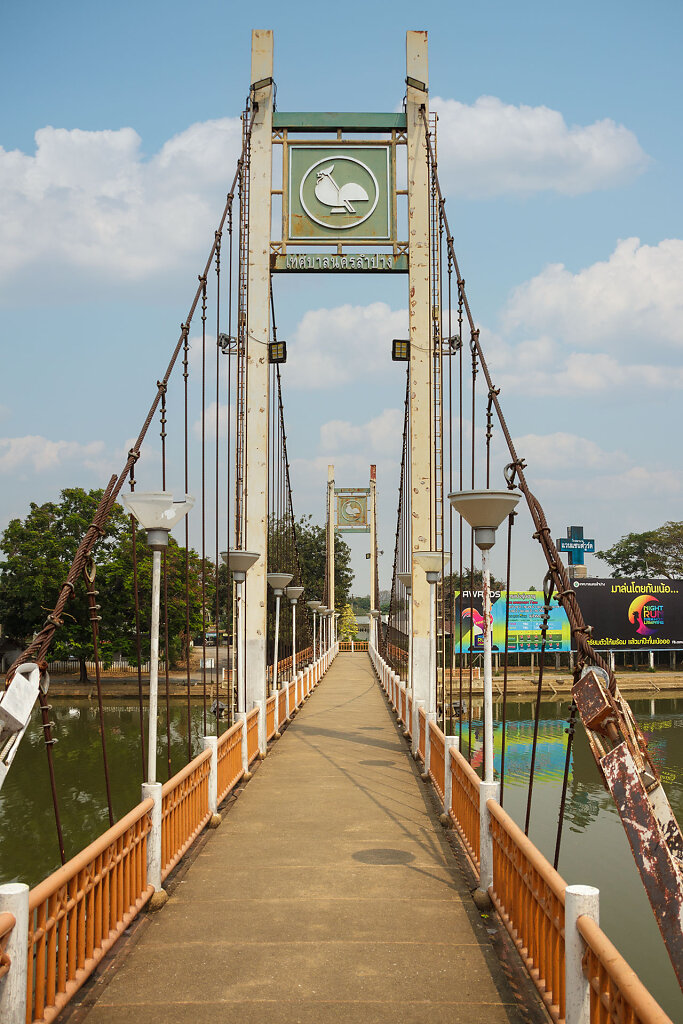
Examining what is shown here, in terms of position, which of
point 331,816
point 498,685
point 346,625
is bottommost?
point 498,685

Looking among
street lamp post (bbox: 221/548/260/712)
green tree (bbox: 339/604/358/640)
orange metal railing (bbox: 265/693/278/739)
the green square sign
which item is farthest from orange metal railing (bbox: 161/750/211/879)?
green tree (bbox: 339/604/358/640)

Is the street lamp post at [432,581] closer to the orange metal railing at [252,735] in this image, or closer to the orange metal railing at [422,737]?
the orange metal railing at [422,737]

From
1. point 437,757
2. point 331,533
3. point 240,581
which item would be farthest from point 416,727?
point 331,533

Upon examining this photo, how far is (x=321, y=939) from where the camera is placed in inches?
220

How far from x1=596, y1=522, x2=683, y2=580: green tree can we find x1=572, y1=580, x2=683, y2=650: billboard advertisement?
70.9 ft

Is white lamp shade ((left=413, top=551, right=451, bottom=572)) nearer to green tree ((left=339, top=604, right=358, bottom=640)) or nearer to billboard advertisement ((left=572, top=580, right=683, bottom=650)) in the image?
billboard advertisement ((left=572, top=580, right=683, bottom=650))

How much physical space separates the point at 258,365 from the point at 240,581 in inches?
160

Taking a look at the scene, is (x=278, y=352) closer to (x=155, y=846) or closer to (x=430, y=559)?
(x=430, y=559)

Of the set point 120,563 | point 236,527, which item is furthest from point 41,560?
point 236,527

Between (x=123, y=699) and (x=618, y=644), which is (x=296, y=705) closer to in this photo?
(x=123, y=699)

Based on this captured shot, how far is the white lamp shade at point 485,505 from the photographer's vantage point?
7.29 meters

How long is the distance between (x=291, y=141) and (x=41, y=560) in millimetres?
29293

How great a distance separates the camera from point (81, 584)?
3869 cm

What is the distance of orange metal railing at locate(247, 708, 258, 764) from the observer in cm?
1239
